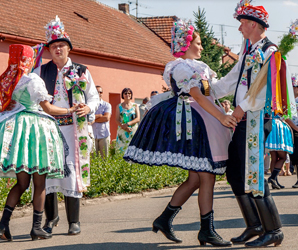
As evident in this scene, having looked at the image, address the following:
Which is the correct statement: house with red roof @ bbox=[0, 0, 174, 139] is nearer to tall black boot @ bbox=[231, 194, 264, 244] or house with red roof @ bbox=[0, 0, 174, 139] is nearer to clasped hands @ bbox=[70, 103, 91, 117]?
clasped hands @ bbox=[70, 103, 91, 117]

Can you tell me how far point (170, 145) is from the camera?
194 inches

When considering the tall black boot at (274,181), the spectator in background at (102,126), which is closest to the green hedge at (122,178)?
the spectator in background at (102,126)

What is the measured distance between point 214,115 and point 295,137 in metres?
5.84

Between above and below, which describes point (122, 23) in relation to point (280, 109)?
above

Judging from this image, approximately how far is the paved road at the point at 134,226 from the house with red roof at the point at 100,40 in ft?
35.0

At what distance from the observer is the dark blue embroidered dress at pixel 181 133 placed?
488 cm

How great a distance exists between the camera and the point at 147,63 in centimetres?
2581

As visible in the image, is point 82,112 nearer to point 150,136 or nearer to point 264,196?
point 150,136

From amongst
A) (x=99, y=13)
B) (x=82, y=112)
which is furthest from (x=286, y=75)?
(x=99, y=13)

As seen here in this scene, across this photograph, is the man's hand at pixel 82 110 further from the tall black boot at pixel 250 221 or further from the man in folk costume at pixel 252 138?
the tall black boot at pixel 250 221

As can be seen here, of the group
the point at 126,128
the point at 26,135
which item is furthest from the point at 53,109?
the point at 126,128

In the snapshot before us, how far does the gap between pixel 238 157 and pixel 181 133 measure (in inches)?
21.7

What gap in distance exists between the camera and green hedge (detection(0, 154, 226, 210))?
31.3 feet

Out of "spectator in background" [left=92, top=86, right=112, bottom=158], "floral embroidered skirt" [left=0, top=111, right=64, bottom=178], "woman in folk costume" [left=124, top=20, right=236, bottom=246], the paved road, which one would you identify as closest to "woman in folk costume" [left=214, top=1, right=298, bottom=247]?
"woman in folk costume" [left=124, top=20, right=236, bottom=246]
